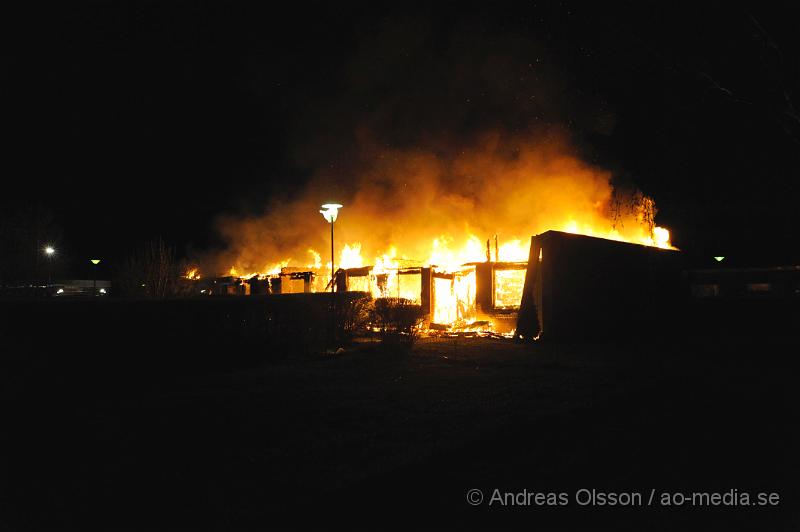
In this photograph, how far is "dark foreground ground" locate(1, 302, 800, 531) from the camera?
15.3ft

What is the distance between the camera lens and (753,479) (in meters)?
5.34

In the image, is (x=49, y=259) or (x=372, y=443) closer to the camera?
(x=372, y=443)

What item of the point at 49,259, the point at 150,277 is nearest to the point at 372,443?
the point at 150,277

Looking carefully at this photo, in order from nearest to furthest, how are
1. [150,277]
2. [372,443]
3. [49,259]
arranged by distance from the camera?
[372,443] → [150,277] → [49,259]

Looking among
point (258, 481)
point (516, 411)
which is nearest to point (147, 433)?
point (258, 481)

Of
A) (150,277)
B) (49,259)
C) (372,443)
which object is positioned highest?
(49,259)

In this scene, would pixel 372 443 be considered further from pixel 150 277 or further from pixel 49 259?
pixel 49 259

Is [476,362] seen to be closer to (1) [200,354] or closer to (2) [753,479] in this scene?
(1) [200,354]

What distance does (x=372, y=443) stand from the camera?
6367 millimetres

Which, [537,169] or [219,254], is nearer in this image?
[537,169]

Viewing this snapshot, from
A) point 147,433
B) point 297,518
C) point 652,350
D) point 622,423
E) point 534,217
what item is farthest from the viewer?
point 534,217

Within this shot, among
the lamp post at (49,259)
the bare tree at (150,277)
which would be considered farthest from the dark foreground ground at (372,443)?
the lamp post at (49,259)

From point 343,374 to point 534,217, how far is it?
23.4m

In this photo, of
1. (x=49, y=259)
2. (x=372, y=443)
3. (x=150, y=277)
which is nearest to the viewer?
(x=372, y=443)
